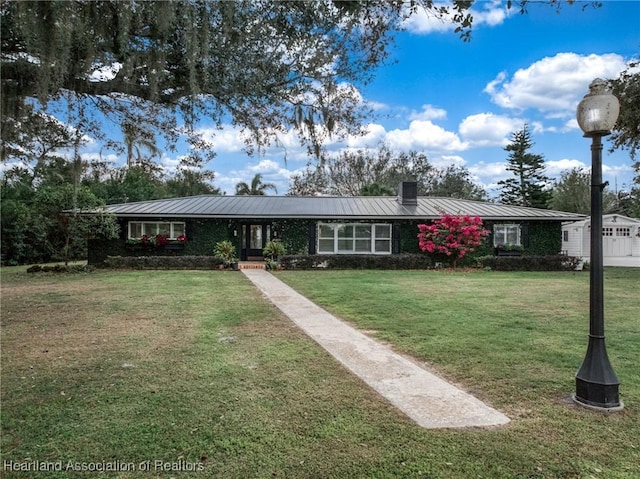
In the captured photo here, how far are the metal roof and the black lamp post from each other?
13591mm

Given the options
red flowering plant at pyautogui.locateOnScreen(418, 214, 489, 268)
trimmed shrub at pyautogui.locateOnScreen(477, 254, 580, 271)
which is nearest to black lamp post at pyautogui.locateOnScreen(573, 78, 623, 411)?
red flowering plant at pyautogui.locateOnScreen(418, 214, 489, 268)

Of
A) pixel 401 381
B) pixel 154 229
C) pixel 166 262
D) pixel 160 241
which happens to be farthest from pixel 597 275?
pixel 154 229

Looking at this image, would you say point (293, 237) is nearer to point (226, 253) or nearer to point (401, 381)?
point (226, 253)

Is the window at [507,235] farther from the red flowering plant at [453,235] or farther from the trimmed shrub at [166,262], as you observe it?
the trimmed shrub at [166,262]

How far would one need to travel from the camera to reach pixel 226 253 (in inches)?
646

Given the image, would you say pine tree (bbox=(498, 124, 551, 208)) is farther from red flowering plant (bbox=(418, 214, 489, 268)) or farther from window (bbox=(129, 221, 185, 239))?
window (bbox=(129, 221, 185, 239))

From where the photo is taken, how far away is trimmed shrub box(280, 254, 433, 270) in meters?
16.5

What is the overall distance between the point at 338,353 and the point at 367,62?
3.64 metres

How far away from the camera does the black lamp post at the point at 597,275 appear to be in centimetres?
334

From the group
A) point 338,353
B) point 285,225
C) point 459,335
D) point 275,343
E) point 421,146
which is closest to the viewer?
point 338,353

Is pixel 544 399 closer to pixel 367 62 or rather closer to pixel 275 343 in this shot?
pixel 275 343

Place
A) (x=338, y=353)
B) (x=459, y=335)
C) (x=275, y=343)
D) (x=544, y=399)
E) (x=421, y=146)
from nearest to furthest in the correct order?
(x=544, y=399) < (x=338, y=353) < (x=275, y=343) < (x=459, y=335) < (x=421, y=146)

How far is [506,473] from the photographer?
2379mm

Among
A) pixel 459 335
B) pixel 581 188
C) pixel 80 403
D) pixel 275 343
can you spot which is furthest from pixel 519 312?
pixel 581 188
